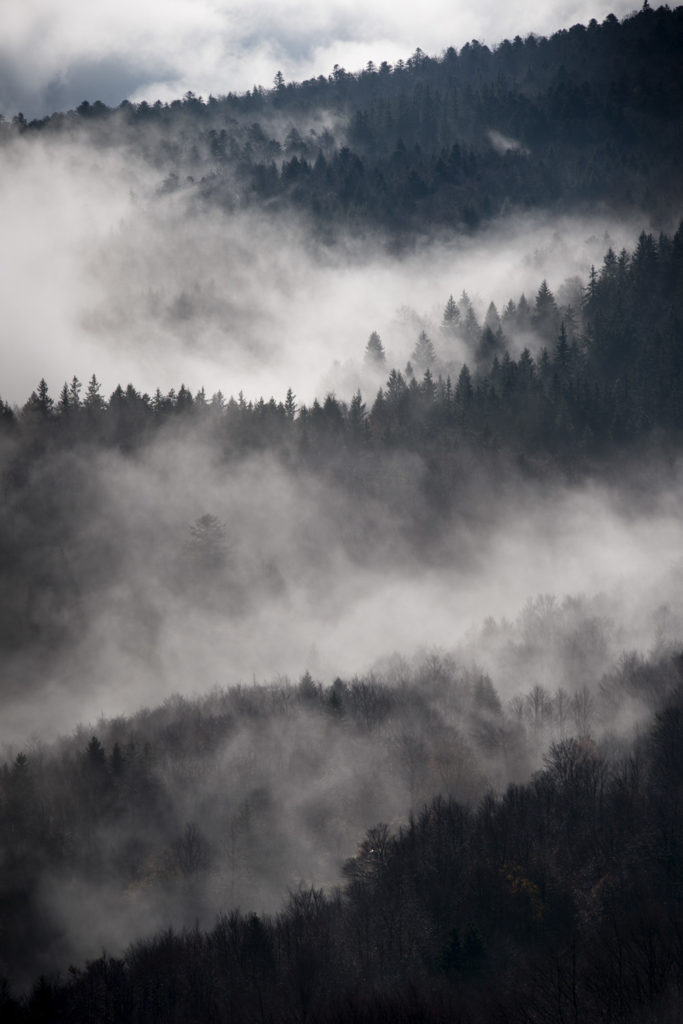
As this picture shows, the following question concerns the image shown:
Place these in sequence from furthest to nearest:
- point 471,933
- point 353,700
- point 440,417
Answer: point 440,417
point 353,700
point 471,933

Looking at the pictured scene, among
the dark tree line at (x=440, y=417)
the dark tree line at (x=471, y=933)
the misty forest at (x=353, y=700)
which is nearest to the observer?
the dark tree line at (x=471, y=933)

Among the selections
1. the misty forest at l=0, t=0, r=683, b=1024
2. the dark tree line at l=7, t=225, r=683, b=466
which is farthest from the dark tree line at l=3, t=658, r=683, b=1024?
the dark tree line at l=7, t=225, r=683, b=466

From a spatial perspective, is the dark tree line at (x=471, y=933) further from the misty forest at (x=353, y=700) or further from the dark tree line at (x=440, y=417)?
the dark tree line at (x=440, y=417)

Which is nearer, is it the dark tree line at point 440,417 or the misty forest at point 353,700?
the misty forest at point 353,700

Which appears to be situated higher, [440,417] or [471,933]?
[440,417]

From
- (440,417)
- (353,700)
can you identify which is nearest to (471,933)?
(353,700)

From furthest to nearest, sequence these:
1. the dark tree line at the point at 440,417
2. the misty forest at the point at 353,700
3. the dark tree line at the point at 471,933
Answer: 1. the dark tree line at the point at 440,417
2. the misty forest at the point at 353,700
3. the dark tree line at the point at 471,933

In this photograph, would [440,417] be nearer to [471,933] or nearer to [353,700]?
[353,700]

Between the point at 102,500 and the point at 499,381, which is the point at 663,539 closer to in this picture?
the point at 499,381

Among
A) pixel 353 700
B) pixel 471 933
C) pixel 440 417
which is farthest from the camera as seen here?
pixel 440 417

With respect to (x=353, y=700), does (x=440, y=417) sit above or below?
above

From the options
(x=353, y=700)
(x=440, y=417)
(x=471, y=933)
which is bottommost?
(x=471, y=933)

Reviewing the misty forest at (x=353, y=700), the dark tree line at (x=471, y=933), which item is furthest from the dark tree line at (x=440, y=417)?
the dark tree line at (x=471, y=933)

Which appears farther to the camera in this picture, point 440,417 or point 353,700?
point 440,417
